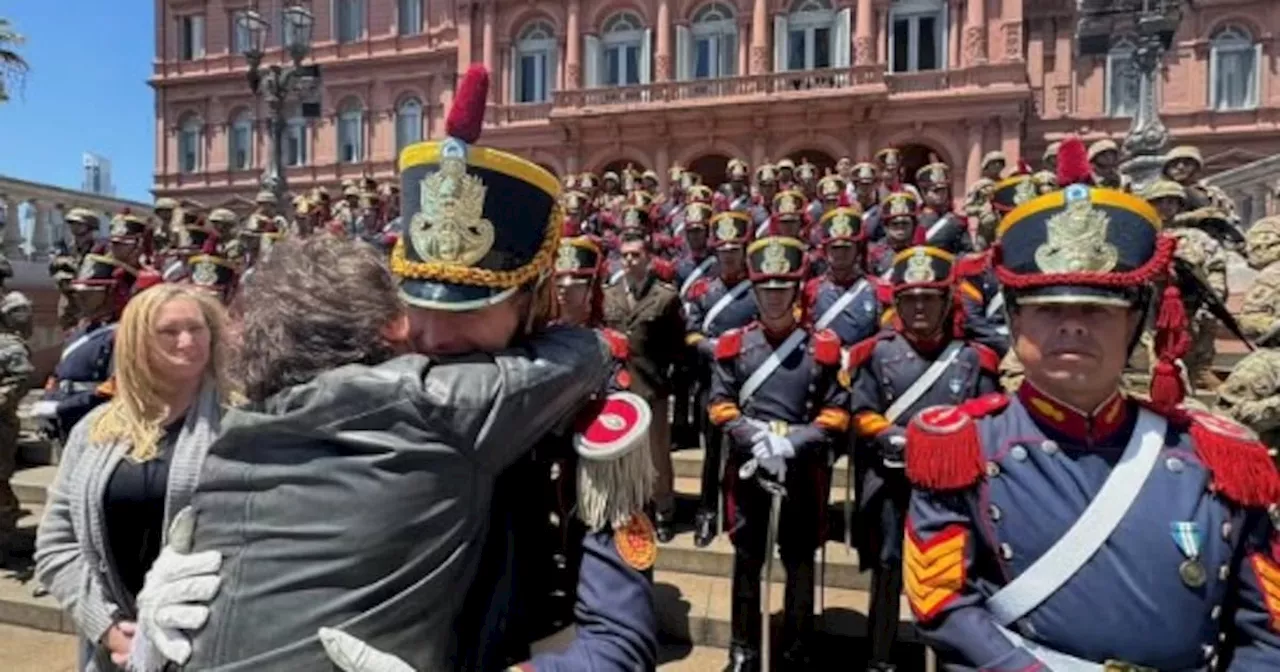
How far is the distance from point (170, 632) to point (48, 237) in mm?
17742

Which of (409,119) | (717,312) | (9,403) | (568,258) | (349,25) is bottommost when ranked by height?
(9,403)

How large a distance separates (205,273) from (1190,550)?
19.2ft

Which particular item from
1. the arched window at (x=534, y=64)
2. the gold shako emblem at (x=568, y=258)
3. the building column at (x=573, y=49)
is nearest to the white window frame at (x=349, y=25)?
the arched window at (x=534, y=64)

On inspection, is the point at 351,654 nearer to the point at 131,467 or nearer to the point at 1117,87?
the point at 131,467

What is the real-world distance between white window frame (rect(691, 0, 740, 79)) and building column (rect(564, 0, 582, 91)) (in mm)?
3552

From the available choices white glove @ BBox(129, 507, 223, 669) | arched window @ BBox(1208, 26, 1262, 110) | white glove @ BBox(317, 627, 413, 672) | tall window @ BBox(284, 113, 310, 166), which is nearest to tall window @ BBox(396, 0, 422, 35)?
tall window @ BBox(284, 113, 310, 166)

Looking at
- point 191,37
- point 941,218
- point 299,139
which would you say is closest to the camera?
point 941,218

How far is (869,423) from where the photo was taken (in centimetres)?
458

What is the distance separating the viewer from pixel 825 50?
2823cm

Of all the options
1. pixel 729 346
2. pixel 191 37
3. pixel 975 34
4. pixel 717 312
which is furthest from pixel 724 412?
pixel 191 37

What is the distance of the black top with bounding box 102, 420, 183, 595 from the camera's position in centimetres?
263

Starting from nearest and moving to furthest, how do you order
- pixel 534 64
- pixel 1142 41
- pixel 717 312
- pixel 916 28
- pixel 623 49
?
pixel 717 312 < pixel 1142 41 < pixel 916 28 < pixel 623 49 < pixel 534 64

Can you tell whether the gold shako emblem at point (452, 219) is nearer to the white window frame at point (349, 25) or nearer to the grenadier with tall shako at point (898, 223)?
the grenadier with tall shako at point (898, 223)

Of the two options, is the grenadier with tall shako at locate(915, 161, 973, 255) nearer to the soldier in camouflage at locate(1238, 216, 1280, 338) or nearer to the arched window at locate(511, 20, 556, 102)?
the soldier in camouflage at locate(1238, 216, 1280, 338)
